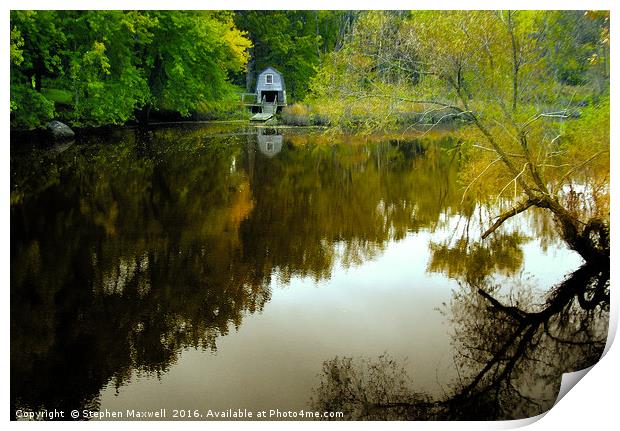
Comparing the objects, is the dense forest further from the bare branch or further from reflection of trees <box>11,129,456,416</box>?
the bare branch

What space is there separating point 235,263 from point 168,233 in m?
1.12

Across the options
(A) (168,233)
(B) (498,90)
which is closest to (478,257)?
(B) (498,90)

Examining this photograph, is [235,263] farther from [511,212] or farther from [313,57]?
[511,212]

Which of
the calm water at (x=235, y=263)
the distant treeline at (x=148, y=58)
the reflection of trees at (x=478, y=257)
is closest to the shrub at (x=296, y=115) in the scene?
the distant treeline at (x=148, y=58)

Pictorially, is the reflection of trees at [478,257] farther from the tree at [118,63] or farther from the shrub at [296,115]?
the tree at [118,63]

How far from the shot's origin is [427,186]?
8062 millimetres

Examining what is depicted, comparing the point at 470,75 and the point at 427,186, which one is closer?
the point at 470,75

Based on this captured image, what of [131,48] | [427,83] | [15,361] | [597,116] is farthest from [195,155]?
[597,116]

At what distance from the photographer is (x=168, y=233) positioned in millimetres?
6387

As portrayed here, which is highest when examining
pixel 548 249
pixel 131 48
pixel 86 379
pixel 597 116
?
pixel 131 48

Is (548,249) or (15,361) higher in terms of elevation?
(548,249)

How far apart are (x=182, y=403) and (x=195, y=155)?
4.63 meters

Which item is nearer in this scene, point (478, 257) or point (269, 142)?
point (478, 257)

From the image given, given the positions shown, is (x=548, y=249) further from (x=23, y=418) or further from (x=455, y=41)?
(x=23, y=418)
